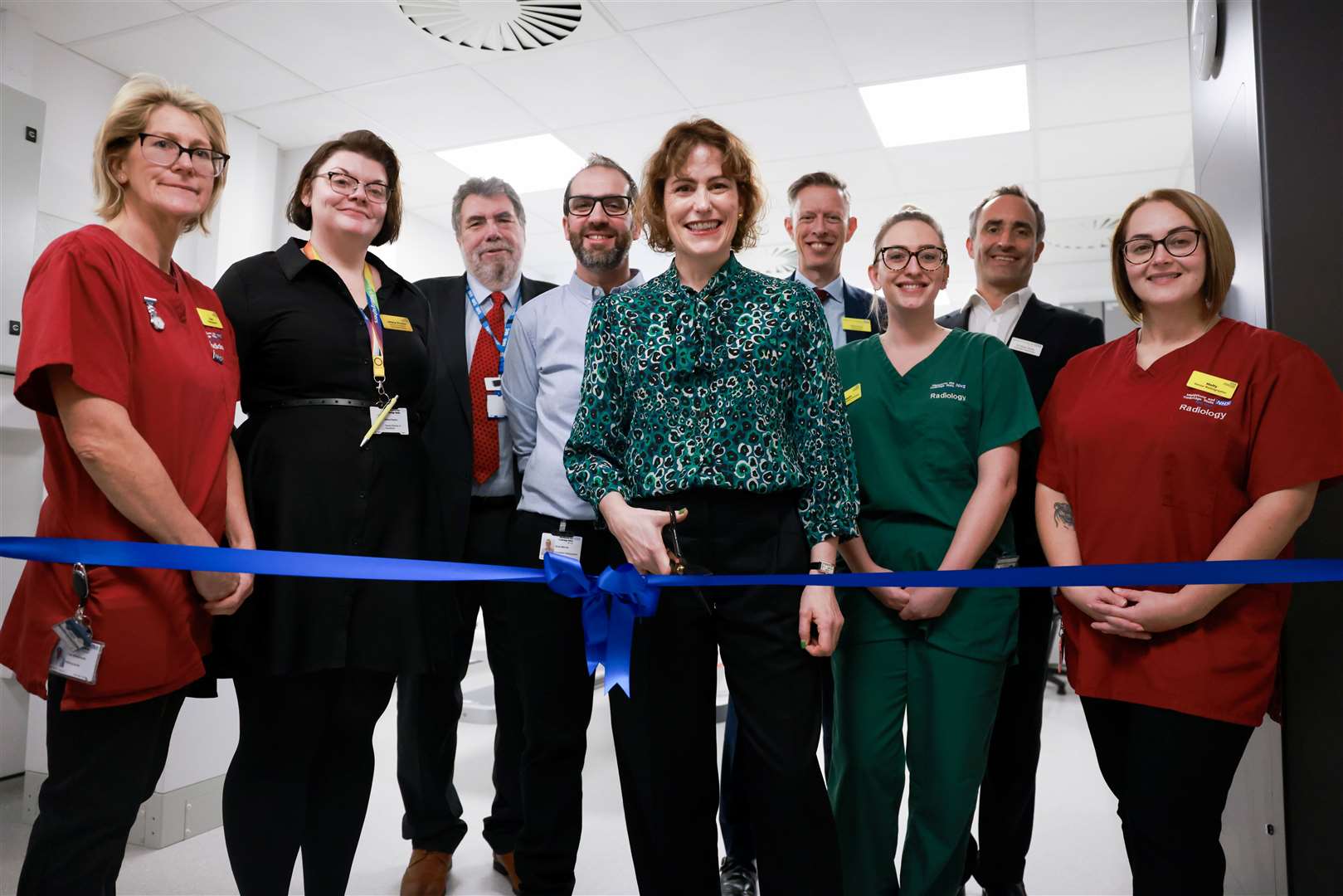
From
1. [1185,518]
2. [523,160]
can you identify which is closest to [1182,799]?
[1185,518]

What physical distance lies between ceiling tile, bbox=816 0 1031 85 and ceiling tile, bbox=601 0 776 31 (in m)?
0.40

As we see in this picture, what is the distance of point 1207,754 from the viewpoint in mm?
1510

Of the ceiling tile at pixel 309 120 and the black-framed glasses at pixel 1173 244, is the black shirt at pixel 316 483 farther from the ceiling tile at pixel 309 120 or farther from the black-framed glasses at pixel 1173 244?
the ceiling tile at pixel 309 120

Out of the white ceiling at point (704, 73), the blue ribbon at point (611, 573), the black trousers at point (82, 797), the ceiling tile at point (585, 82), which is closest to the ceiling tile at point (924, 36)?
the white ceiling at point (704, 73)

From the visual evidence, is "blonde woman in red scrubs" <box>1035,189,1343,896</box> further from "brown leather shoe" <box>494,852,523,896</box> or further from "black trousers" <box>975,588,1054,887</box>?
"brown leather shoe" <box>494,852,523,896</box>

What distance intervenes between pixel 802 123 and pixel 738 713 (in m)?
4.21

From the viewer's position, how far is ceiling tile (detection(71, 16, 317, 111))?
3996mm

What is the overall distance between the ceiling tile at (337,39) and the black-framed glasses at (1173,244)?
130 inches

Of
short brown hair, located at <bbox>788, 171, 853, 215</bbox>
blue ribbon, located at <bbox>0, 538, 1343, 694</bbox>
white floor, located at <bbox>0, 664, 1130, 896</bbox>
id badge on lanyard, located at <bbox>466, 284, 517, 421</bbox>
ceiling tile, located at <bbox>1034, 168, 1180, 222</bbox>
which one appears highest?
ceiling tile, located at <bbox>1034, 168, 1180, 222</bbox>

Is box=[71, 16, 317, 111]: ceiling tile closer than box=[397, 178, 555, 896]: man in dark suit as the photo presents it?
No

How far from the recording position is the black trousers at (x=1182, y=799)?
4.94ft

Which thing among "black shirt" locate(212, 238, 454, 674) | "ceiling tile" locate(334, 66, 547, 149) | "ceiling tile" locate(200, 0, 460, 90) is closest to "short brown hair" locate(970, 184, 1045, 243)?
"black shirt" locate(212, 238, 454, 674)

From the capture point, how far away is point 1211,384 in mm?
1572

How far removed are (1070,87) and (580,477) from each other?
167 inches
